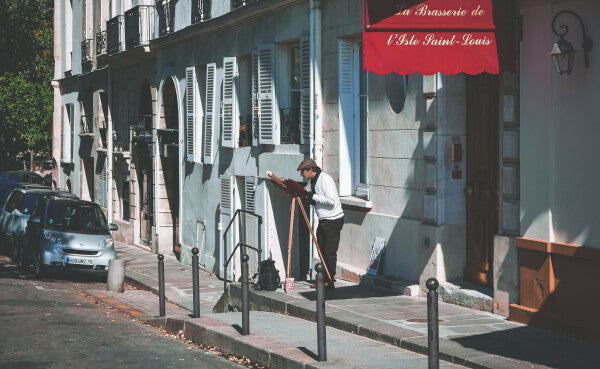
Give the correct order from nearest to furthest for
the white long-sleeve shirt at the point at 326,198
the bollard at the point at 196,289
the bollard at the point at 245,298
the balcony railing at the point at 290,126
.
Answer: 1. the bollard at the point at 245,298
2. the bollard at the point at 196,289
3. the white long-sleeve shirt at the point at 326,198
4. the balcony railing at the point at 290,126

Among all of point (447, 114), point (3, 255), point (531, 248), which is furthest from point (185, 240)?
point (531, 248)

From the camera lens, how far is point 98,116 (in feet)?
100

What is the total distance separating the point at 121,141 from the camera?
2831cm

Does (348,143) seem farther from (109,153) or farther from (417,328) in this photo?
(109,153)

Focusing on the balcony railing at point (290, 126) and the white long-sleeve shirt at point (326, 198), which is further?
the balcony railing at point (290, 126)

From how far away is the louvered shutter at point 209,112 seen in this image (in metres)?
20.1

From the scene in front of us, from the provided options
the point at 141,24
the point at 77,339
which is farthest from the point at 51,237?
the point at 141,24

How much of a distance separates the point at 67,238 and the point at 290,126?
550 cm

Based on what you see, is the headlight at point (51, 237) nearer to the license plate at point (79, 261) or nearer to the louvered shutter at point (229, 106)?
the license plate at point (79, 261)

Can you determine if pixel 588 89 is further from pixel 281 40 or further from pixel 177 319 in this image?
pixel 281 40

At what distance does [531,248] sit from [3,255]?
17.7 metres

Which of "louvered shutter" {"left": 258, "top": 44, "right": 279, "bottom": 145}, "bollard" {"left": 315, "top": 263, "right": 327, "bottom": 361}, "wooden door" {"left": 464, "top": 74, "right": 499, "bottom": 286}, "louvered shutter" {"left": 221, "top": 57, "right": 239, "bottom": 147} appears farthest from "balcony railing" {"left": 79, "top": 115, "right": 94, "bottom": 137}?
"bollard" {"left": 315, "top": 263, "right": 327, "bottom": 361}

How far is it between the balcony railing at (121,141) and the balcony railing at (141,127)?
3.74ft

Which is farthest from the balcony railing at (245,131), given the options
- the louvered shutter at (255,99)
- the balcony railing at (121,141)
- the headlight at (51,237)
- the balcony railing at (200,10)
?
the balcony railing at (121,141)
